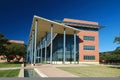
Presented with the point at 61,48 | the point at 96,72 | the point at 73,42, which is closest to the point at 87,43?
the point at 73,42

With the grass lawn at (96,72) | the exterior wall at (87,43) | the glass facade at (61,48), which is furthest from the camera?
the exterior wall at (87,43)

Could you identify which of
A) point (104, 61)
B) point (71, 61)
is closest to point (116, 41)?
point (71, 61)

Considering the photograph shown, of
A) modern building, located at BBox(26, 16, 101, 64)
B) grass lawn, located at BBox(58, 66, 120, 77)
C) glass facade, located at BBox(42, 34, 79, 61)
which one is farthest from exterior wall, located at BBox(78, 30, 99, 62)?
grass lawn, located at BBox(58, 66, 120, 77)

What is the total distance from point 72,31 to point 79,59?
10.8m

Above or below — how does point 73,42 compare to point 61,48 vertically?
above

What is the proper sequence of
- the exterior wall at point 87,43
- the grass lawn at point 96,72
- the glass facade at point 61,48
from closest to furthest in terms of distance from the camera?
the grass lawn at point 96,72
the glass facade at point 61,48
the exterior wall at point 87,43

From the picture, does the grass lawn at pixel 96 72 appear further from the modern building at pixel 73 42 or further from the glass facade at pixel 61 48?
the glass facade at pixel 61 48

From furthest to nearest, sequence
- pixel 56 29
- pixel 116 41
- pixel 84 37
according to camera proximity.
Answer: pixel 84 37, pixel 56 29, pixel 116 41

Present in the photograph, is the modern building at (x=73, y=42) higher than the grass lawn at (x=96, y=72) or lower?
higher

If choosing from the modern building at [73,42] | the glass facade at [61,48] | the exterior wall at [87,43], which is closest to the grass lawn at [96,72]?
the modern building at [73,42]

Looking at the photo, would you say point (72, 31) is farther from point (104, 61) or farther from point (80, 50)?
point (104, 61)

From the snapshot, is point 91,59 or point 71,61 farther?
point 91,59

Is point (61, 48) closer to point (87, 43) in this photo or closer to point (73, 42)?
point (73, 42)

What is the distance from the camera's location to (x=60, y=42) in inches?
2322
